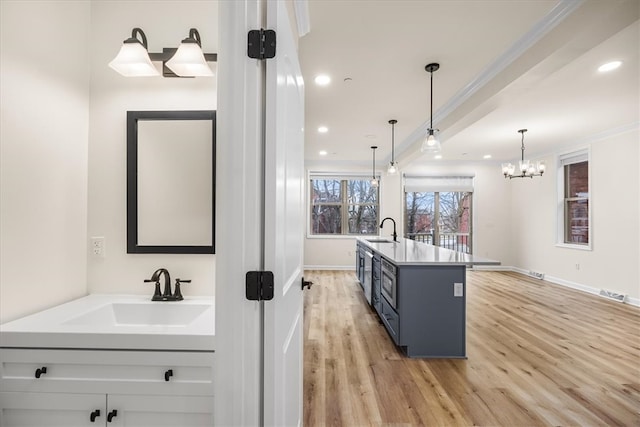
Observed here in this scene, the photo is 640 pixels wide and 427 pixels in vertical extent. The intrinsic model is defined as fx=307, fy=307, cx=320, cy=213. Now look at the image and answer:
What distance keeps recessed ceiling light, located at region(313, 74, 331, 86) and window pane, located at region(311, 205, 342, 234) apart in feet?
14.9

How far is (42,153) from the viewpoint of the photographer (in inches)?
55.1

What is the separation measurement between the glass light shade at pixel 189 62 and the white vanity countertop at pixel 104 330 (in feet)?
3.79

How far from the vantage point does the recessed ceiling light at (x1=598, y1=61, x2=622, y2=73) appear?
282 centimetres

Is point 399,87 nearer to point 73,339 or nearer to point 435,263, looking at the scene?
point 435,263

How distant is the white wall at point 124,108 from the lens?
5.38 feet

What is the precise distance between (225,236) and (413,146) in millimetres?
5189

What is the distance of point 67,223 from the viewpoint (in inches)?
60.0

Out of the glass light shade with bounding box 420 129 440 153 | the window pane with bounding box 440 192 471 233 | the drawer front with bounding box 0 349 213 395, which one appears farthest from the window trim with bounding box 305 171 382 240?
the drawer front with bounding box 0 349 213 395

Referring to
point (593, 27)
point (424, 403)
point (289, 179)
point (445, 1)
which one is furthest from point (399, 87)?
point (424, 403)

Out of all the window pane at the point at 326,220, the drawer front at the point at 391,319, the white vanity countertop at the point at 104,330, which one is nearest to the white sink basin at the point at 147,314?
the white vanity countertop at the point at 104,330

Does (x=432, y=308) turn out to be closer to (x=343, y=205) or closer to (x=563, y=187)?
(x=343, y=205)

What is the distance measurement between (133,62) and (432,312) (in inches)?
113

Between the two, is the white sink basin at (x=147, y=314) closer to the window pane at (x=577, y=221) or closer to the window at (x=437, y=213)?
the window pane at (x=577, y=221)

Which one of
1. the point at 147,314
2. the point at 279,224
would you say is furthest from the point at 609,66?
the point at 147,314
